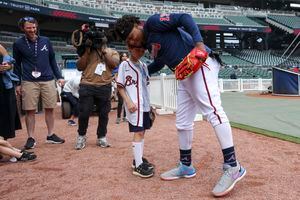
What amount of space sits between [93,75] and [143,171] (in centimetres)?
187

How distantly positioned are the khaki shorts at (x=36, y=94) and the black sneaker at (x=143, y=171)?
2054 millimetres

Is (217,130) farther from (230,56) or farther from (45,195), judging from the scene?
(230,56)

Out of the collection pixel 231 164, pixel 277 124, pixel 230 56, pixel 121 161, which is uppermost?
pixel 231 164

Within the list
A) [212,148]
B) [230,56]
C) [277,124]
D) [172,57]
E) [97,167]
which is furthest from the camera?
[230,56]

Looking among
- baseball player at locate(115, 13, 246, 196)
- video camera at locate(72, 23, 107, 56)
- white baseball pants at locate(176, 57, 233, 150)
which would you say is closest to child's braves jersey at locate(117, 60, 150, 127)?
baseball player at locate(115, 13, 246, 196)

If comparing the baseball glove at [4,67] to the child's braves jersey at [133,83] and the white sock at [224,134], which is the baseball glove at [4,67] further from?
the white sock at [224,134]

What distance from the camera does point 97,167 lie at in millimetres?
3535

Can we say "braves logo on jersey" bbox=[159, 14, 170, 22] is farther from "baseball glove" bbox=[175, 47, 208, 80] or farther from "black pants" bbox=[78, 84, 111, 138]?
"black pants" bbox=[78, 84, 111, 138]

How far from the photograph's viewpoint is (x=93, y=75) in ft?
15.0

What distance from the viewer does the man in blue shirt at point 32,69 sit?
4.51 meters

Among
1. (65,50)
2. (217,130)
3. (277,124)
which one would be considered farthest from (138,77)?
(65,50)

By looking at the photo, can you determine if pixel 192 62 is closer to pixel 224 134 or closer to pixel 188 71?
pixel 188 71

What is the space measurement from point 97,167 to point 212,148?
1.49 meters

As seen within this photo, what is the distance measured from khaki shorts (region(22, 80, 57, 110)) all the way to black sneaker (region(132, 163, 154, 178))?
6.74 ft
